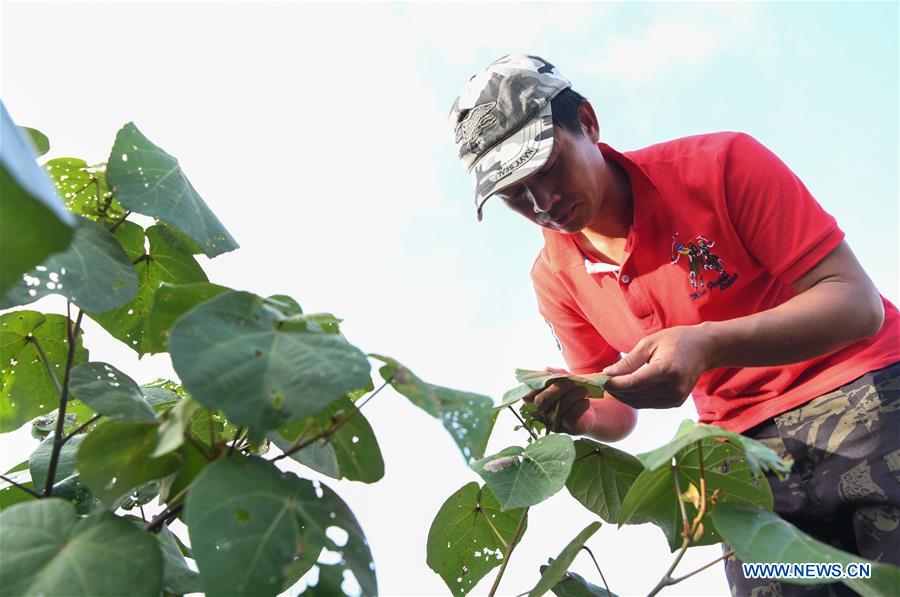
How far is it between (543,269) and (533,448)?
1.26 meters

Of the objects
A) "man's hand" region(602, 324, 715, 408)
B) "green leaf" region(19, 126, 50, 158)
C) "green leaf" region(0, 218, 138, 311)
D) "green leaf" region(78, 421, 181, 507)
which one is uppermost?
"green leaf" region(19, 126, 50, 158)

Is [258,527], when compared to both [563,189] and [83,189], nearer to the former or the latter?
[83,189]

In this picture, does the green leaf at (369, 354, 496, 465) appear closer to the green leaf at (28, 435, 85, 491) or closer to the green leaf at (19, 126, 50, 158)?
the green leaf at (28, 435, 85, 491)

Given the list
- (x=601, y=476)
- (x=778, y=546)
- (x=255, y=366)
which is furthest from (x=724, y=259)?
(x=255, y=366)

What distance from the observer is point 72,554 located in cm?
80

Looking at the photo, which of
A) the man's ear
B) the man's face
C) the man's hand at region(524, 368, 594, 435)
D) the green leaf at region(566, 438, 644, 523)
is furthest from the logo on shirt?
the green leaf at region(566, 438, 644, 523)

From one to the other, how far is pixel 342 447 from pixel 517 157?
1.07m

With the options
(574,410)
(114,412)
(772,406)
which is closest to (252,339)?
(114,412)

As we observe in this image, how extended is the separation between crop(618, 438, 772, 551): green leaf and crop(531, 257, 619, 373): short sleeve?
1193mm

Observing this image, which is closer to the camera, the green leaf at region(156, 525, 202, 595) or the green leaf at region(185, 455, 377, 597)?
the green leaf at region(185, 455, 377, 597)

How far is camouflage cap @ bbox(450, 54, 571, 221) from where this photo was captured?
6.38ft

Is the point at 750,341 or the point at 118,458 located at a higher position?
the point at 118,458

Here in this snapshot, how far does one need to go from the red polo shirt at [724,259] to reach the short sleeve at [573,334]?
0.49 ft

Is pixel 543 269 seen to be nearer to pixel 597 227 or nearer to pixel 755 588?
pixel 597 227
